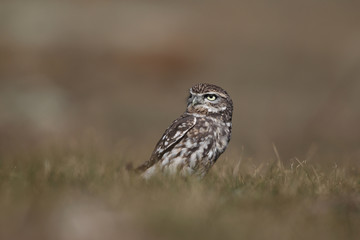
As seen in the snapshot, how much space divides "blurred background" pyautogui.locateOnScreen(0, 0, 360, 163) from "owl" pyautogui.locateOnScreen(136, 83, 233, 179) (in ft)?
14.3

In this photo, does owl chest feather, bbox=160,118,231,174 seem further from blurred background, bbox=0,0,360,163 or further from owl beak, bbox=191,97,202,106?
blurred background, bbox=0,0,360,163

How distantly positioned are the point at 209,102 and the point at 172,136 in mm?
628

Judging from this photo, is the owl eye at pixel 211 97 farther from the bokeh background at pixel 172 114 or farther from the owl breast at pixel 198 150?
the bokeh background at pixel 172 114

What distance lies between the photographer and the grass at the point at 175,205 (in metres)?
3.55

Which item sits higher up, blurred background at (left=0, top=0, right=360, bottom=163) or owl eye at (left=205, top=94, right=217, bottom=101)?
owl eye at (left=205, top=94, right=217, bottom=101)

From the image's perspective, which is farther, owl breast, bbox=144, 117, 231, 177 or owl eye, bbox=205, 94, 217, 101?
owl eye, bbox=205, 94, 217, 101

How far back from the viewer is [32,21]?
2100 cm

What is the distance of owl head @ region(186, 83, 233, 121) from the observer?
655 centimetres

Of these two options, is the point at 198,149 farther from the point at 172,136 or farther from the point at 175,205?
the point at 175,205

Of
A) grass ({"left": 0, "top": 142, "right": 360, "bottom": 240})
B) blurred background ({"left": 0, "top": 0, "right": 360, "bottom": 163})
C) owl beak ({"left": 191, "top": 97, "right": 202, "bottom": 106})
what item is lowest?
blurred background ({"left": 0, "top": 0, "right": 360, "bottom": 163})

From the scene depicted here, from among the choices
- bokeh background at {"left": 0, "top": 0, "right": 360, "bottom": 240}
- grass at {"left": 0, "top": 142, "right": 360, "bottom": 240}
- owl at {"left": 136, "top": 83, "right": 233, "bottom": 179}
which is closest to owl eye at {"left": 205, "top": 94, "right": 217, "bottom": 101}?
Result: owl at {"left": 136, "top": 83, "right": 233, "bottom": 179}

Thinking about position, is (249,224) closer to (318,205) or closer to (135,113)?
(318,205)

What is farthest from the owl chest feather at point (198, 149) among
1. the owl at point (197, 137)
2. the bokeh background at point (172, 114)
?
the bokeh background at point (172, 114)

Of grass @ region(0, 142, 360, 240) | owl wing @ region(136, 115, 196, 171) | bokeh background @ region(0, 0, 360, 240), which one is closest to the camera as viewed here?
grass @ region(0, 142, 360, 240)
